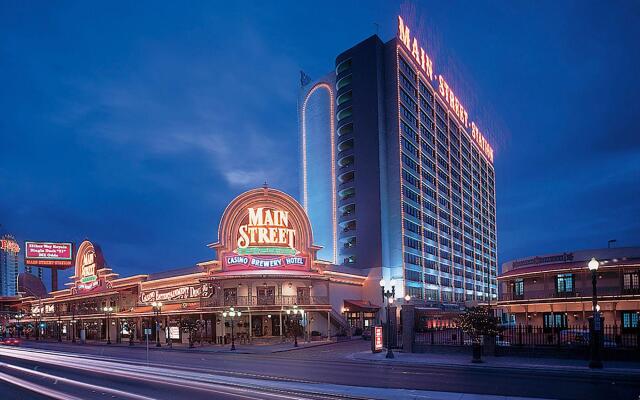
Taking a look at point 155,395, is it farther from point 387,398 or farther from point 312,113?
point 312,113

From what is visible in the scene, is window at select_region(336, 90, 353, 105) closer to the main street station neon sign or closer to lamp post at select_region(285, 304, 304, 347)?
the main street station neon sign

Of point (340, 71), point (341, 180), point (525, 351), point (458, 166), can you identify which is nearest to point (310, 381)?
point (525, 351)

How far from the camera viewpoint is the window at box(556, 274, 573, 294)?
55.1 metres

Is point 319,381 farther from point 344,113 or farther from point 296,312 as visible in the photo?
point 344,113

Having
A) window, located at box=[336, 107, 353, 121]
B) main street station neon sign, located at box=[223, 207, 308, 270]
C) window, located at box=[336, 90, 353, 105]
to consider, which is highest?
window, located at box=[336, 90, 353, 105]

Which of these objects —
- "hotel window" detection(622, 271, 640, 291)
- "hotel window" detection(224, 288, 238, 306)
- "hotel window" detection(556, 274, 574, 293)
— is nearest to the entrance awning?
"hotel window" detection(224, 288, 238, 306)

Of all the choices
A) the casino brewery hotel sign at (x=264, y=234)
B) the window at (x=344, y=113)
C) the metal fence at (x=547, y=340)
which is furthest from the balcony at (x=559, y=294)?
the window at (x=344, y=113)

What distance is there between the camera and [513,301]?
58.1 meters

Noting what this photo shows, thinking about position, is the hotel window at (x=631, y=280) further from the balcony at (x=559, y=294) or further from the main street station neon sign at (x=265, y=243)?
the main street station neon sign at (x=265, y=243)

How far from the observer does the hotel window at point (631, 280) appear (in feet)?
168

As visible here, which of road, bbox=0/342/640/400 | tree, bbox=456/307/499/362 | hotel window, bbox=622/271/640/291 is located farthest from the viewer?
hotel window, bbox=622/271/640/291

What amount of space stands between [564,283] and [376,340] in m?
26.5

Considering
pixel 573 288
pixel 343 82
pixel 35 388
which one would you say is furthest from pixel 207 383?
→ pixel 343 82

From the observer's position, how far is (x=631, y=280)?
2028 inches
